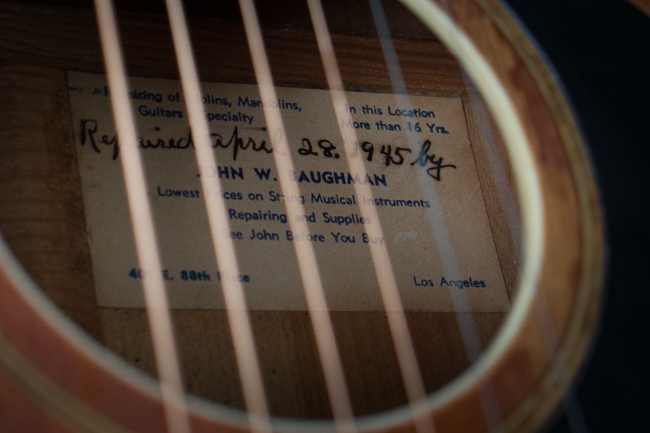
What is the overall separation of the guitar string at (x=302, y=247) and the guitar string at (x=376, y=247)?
50 mm

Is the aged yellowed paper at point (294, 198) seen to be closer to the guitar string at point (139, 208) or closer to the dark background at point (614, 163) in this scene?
the guitar string at point (139, 208)

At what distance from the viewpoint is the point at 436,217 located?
58 cm

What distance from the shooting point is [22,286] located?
1.16ft

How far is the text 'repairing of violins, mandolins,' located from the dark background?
0.06 ft

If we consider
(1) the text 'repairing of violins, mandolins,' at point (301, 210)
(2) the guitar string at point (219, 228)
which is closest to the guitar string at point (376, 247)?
(1) the text 'repairing of violins, mandolins,' at point (301, 210)

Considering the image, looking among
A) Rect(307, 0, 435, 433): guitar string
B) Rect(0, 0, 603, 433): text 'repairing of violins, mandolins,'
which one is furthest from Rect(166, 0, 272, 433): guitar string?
Rect(307, 0, 435, 433): guitar string

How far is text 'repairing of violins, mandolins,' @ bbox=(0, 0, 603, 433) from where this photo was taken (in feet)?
1.48

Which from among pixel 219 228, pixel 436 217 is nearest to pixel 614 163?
pixel 436 217

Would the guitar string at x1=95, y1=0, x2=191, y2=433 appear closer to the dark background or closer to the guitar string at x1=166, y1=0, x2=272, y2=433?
the guitar string at x1=166, y1=0, x2=272, y2=433

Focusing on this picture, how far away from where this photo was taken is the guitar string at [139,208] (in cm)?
46

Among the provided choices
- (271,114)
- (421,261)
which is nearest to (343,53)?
(271,114)

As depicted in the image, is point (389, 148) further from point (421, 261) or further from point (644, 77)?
point (644, 77)

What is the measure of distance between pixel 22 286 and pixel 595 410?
36cm

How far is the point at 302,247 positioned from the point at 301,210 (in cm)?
3
